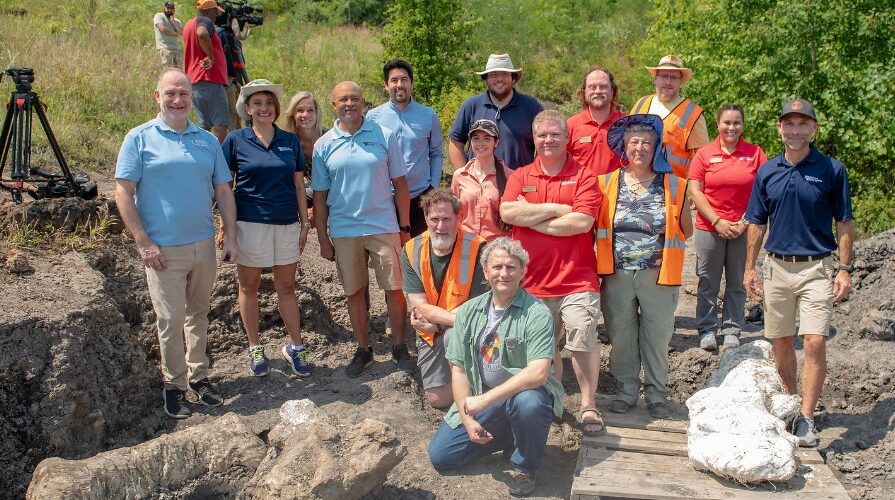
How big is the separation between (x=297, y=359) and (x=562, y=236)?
2275 mm

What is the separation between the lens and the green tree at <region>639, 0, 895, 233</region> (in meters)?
8.84

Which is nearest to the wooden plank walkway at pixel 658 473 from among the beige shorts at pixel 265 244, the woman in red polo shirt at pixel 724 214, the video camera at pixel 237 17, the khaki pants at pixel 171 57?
the woman in red polo shirt at pixel 724 214

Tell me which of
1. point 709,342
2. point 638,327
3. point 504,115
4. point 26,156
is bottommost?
point 709,342

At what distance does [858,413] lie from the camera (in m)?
5.64

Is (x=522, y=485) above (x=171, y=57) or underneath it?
underneath

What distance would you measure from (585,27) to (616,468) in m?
16.4

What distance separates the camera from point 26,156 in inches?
258

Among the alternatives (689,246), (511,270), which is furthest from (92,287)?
(689,246)

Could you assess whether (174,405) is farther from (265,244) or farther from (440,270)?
(440,270)

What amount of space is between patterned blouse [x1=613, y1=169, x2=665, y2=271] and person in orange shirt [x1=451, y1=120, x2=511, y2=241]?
2.60ft

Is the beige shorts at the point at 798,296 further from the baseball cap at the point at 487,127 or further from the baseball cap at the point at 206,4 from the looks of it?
the baseball cap at the point at 206,4

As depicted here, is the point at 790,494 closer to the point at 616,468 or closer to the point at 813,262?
the point at 616,468

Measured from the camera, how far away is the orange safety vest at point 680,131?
6.27 m

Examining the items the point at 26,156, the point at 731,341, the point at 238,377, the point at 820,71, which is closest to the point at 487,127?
the point at 731,341
